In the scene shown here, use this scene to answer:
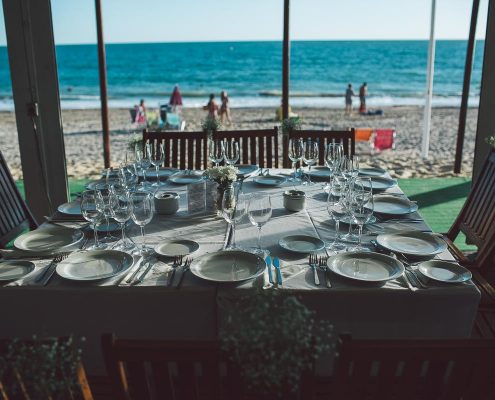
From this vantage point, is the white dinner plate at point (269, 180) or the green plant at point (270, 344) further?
the white dinner plate at point (269, 180)

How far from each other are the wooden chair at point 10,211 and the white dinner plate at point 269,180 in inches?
47.5

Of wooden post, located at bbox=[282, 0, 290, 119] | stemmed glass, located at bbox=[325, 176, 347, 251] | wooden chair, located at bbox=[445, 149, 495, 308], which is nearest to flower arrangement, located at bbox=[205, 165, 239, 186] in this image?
stemmed glass, located at bbox=[325, 176, 347, 251]

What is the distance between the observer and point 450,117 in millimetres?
12703

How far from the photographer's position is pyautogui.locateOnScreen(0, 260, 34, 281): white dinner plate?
5.24ft

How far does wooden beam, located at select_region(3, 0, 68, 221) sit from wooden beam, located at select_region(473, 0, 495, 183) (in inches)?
121

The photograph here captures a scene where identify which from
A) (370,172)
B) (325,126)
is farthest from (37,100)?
(325,126)

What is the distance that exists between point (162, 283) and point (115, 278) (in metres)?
0.16

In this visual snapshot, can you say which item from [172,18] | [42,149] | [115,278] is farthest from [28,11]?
[172,18]

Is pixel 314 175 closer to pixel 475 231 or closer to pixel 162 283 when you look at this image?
pixel 475 231

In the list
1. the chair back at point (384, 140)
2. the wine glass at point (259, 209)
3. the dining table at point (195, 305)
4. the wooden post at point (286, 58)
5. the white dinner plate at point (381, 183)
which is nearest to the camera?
the dining table at point (195, 305)

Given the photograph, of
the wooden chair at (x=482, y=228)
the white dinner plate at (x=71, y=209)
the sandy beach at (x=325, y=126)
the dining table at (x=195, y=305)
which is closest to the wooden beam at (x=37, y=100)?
the sandy beach at (x=325, y=126)

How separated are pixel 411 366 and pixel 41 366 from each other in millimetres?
696

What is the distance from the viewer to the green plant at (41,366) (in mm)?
861

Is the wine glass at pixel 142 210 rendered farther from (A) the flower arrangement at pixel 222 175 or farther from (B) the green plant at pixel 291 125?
(B) the green plant at pixel 291 125
